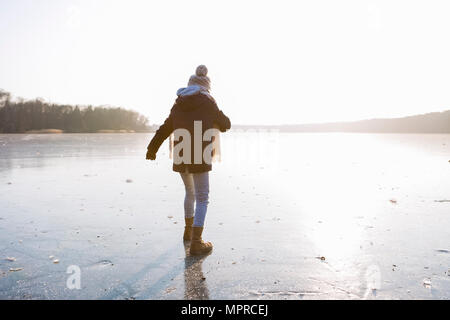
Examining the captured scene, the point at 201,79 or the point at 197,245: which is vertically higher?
the point at 201,79

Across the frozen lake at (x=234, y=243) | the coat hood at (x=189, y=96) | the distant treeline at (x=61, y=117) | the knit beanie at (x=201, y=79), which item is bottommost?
the frozen lake at (x=234, y=243)

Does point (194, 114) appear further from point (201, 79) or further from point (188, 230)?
point (188, 230)

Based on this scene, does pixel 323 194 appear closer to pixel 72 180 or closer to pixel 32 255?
pixel 32 255

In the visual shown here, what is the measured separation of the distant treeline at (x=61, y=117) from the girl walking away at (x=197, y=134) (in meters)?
81.9

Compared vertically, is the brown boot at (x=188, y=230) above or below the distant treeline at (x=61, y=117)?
below

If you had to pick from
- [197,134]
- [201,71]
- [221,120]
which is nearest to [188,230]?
[197,134]

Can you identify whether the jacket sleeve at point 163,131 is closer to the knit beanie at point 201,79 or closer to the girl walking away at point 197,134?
the girl walking away at point 197,134

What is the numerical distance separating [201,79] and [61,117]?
9988 centimetres

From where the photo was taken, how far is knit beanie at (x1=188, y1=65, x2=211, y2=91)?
412cm

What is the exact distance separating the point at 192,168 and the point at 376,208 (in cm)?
391

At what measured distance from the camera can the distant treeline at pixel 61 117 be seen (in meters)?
75.5

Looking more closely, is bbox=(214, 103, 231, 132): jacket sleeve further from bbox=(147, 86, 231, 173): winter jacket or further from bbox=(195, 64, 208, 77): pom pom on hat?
bbox=(195, 64, 208, 77): pom pom on hat

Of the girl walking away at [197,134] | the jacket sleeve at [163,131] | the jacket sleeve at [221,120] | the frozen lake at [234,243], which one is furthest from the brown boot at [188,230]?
the jacket sleeve at [221,120]

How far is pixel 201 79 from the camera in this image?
13.5 ft
